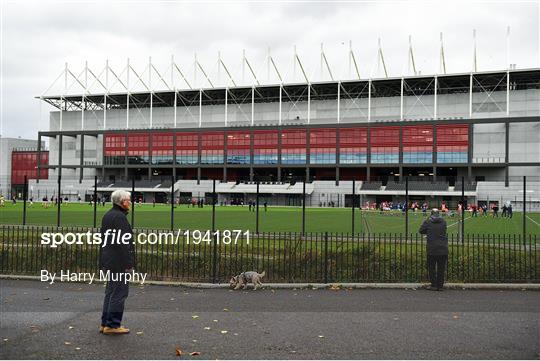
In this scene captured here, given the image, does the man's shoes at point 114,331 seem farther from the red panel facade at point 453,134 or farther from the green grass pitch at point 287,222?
the red panel facade at point 453,134

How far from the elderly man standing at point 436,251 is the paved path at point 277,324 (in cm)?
41

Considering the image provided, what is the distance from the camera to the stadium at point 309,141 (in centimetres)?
7975

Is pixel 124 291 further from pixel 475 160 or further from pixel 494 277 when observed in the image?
pixel 475 160

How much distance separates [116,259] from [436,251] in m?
7.70

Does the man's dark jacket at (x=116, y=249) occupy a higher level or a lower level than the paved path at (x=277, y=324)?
higher

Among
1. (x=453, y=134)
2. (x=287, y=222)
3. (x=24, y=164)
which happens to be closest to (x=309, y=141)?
(x=453, y=134)

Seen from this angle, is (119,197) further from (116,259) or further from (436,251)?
(436,251)

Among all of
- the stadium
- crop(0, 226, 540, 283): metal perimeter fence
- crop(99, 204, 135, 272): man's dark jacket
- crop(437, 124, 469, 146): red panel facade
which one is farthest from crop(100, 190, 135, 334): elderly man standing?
crop(437, 124, 469, 146): red panel facade

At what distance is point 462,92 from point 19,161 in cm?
9178

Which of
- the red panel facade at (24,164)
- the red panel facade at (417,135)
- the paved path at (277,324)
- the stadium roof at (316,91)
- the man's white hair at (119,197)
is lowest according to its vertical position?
the paved path at (277,324)

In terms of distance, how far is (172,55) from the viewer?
9344 centimetres

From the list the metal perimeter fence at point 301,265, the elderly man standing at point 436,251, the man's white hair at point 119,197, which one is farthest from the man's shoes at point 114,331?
the elderly man standing at point 436,251

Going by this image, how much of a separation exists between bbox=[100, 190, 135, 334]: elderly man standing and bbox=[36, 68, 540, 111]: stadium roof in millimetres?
80004

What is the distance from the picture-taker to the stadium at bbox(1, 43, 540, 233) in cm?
7975
